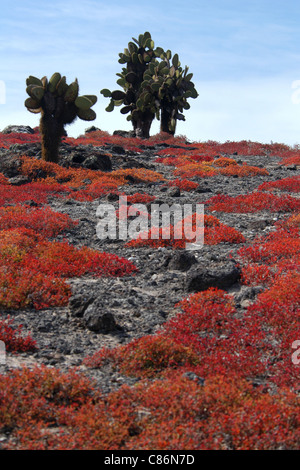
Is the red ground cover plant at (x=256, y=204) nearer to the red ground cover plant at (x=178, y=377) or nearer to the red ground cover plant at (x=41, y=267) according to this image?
the red ground cover plant at (x=178, y=377)

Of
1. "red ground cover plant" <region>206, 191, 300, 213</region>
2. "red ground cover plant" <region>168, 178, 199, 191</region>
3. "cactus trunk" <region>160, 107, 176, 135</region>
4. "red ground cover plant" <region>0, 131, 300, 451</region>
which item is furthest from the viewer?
"cactus trunk" <region>160, 107, 176, 135</region>

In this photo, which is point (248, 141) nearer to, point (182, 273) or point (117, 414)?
point (182, 273)

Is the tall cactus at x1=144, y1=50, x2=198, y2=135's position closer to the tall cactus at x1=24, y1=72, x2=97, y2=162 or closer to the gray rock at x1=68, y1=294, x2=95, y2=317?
the tall cactus at x1=24, y1=72, x2=97, y2=162

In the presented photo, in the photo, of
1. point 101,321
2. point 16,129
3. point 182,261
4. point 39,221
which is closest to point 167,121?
point 16,129

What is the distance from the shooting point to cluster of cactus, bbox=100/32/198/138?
147ft

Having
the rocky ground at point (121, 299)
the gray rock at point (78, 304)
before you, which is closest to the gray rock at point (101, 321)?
the rocky ground at point (121, 299)

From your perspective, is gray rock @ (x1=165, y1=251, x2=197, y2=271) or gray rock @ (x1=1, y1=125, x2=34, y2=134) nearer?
gray rock @ (x1=165, y1=251, x2=197, y2=271)

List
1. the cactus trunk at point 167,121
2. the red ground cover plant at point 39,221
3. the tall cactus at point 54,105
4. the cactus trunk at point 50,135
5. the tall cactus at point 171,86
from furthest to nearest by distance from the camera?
the cactus trunk at point 167,121, the tall cactus at point 171,86, the cactus trunk at point 50,135, the tall cactus at point 54,105, the red ground cover plant at point 39,221

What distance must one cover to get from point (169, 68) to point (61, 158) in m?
21.4

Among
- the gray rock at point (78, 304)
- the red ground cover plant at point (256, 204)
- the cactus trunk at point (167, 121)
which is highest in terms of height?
the cactus trunk at point (167, 121)

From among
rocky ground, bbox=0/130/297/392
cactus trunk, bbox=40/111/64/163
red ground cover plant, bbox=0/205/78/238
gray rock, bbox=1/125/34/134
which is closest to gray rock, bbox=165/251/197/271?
rocky ground, bbox=0/130/297/392

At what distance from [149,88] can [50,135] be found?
21.2 metres

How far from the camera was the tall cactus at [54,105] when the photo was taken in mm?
25938

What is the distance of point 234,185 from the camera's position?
2388 cm
